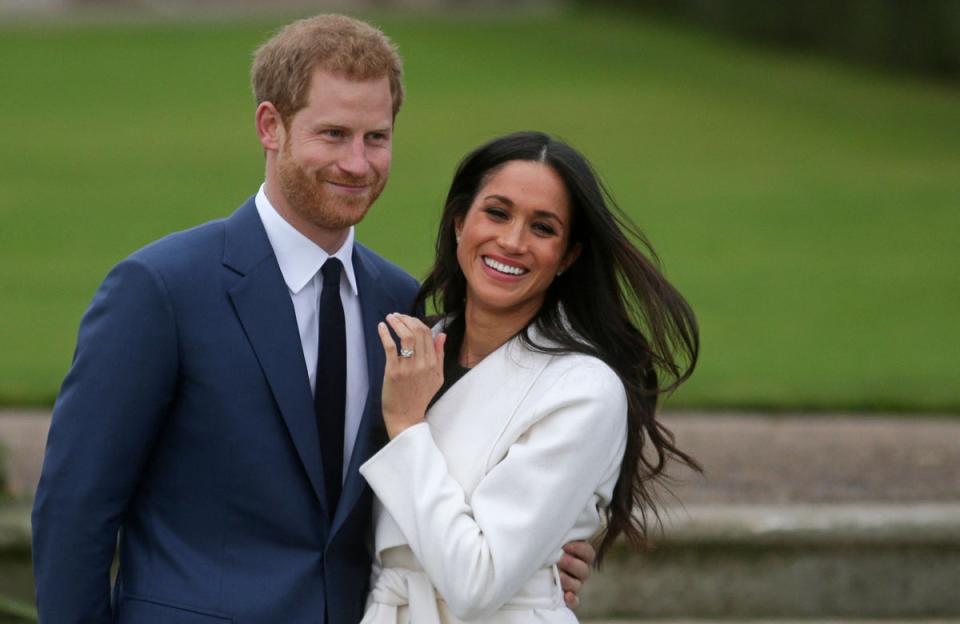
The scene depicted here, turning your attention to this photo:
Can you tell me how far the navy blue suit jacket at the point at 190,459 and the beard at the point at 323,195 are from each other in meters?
0.12

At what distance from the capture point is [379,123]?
11.2 feet

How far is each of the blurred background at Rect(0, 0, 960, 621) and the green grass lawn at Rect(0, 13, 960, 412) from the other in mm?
56

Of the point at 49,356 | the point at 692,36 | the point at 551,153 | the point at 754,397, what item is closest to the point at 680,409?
the point at 754,397

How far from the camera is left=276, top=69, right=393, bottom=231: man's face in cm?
335

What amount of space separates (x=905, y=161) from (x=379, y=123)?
54.3 feet

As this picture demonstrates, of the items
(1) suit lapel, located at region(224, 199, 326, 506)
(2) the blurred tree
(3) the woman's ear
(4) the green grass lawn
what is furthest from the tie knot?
(2) the blurred tree

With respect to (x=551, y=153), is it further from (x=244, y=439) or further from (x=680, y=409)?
(x=680, y=409)

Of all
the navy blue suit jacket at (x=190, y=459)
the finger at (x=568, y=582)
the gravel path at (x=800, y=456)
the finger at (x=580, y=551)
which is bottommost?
the gravel path at (x=800, y=456)

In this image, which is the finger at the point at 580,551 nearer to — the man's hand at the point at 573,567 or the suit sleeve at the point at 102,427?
the man's hand at the point at 573,567

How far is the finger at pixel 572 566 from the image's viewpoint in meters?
3.76

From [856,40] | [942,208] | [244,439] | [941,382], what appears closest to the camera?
[244,439]

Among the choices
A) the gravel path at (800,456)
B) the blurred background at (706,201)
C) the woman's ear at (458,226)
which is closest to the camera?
the woman's ear at (458,226)

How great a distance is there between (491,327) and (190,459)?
0.73 meters

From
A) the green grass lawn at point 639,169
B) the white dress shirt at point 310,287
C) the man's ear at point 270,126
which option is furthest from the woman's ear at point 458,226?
the green grass lawn at point 639,169
